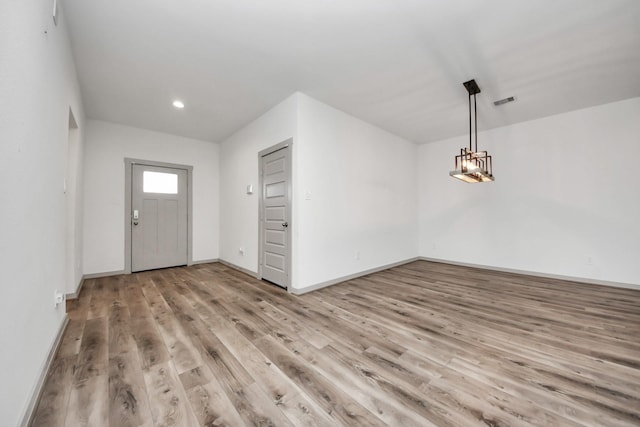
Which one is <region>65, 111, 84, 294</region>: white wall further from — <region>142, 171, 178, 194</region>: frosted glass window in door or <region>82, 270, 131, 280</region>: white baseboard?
<region>142, 171, 178, 194</region>: frosted glass window in door

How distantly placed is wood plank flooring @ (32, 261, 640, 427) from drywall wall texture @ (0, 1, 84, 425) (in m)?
0.32

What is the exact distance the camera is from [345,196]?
4.08 m

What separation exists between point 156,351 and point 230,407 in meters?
0.97

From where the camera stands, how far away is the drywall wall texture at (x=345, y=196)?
11.5 feet

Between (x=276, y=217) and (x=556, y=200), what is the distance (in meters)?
4.81

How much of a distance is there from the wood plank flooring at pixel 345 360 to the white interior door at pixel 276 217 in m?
0.52

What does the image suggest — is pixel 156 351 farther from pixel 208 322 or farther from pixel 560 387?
pixel 560 387

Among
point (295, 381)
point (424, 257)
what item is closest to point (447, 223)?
point (424, 257)

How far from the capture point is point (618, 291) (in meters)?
3.53

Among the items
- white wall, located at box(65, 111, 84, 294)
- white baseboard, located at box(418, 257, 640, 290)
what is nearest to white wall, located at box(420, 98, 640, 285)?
white baseboard, located at box(418, 257, 640, 290)

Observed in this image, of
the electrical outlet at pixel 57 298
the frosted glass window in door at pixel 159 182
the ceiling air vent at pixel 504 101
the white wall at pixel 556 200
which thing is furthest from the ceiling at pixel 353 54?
the electrical outlet at pixel 57 298

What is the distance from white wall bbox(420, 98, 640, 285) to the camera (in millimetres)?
3725

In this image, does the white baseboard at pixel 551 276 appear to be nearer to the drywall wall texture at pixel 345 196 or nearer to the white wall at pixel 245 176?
the drywall wall texture at pixel 345 196

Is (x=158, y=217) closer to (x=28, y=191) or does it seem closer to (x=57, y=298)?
(x=57, y=298)
